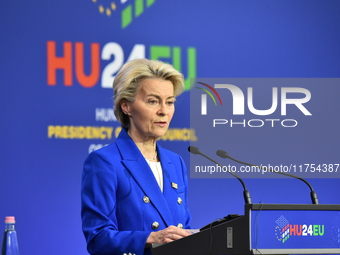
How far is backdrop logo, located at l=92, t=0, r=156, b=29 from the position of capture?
164 inches

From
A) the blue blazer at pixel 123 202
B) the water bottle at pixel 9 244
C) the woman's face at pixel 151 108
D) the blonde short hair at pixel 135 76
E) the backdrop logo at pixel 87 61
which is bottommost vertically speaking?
the water bottle at pixel 9 244

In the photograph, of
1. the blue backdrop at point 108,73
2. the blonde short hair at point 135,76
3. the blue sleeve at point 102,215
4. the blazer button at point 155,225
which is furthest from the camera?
the blue backdrop at point 108,73

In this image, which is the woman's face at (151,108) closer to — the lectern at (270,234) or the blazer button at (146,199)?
the blazer button at (146,199)

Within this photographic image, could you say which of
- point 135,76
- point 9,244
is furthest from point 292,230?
point 9,244

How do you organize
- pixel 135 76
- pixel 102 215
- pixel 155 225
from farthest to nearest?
pixel 135 76 < pixel 155 225 < pixel 102 215

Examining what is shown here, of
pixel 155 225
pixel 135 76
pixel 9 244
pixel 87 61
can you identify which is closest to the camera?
pixel 155 225

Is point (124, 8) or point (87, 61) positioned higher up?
point (124, 8)

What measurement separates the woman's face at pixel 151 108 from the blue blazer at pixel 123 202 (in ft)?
0.33

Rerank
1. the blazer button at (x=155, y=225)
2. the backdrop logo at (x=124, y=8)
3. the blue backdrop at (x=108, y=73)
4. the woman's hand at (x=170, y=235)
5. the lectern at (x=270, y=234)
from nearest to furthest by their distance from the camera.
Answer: the lectern at (x=270, y=234) → the woman's hand at (x=170, y=235) → the blazer button at (x=155, y=225) → the blue backdrop at (x=108, y=73) → the backdrop logo at (x=124, y=8)

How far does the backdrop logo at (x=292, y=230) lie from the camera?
6.53 ft

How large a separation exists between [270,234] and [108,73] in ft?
7.97

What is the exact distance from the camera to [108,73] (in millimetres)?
4129

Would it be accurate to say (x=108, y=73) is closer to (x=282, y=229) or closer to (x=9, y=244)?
(x=9, y=244)

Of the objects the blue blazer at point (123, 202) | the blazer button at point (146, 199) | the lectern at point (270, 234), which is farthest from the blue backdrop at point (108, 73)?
the lectern at point (270, 234)
